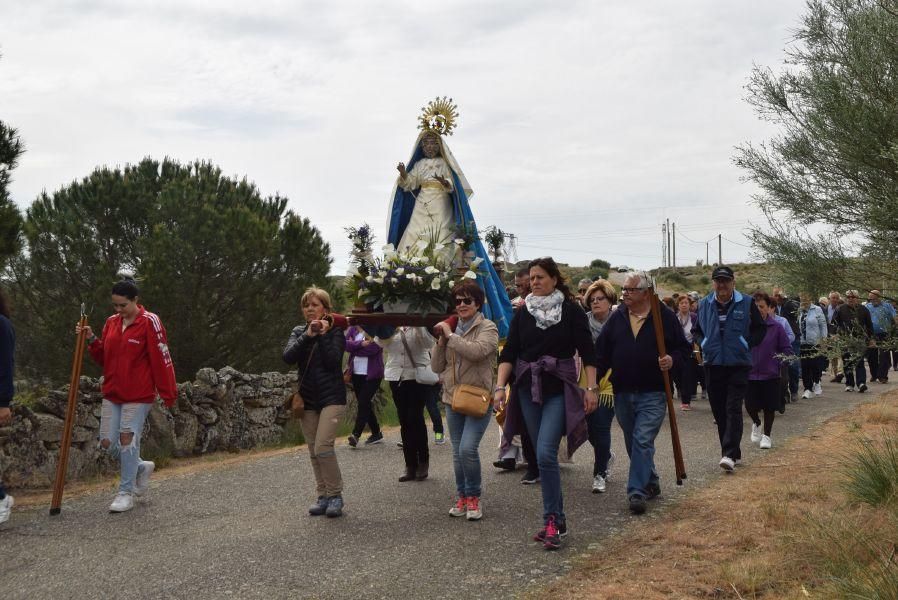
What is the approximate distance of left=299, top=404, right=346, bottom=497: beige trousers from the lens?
22.8ft

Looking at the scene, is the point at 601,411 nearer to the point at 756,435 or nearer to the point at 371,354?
the point at 756,435

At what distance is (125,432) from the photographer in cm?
733

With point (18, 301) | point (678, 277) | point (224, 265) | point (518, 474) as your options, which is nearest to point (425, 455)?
point (518, 474)

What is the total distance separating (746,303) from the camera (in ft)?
29.3

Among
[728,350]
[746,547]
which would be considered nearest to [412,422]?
[728,350]

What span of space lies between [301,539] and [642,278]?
11.2 feet

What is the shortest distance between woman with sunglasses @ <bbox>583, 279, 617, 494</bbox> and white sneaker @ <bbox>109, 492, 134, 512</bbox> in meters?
4.00

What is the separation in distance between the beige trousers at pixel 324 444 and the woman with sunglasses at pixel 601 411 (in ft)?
7.32

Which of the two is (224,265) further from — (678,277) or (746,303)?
(678,277)

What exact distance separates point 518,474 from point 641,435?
204cm

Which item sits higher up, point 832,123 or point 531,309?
point 832,123

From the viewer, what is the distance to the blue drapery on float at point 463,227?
28.2 feet

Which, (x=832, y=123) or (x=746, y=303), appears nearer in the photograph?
(x=746, y=303)

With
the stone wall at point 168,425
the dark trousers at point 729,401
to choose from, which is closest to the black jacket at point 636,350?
the dark trousers at point 729,401
